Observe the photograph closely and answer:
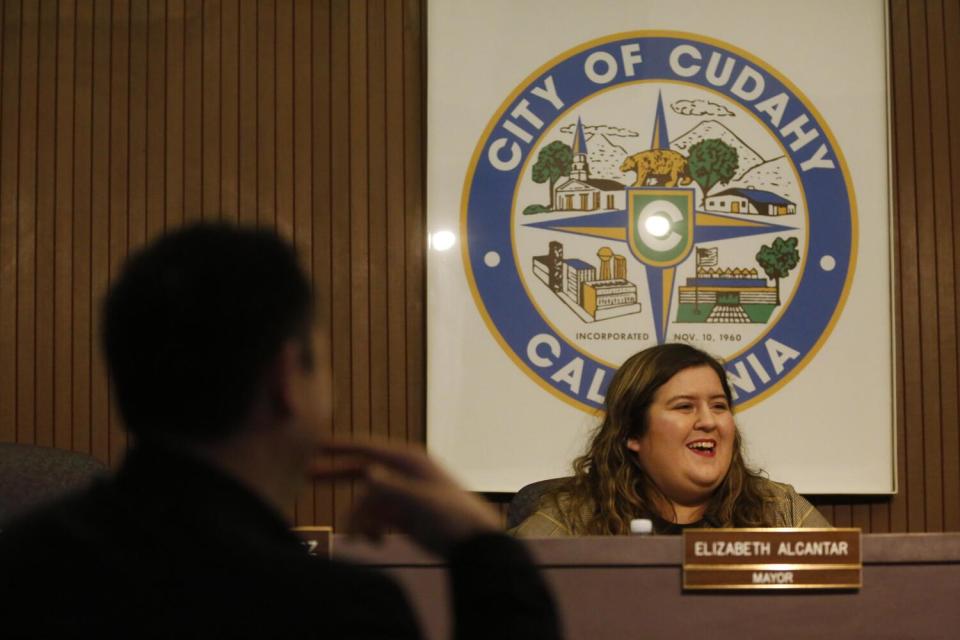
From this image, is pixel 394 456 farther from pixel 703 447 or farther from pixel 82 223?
pixel 82 223

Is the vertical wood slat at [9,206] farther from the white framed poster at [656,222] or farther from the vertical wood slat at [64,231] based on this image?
the white framed poster at [656,222]

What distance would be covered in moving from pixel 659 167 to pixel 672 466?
111 centimetres

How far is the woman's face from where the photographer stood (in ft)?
9.12

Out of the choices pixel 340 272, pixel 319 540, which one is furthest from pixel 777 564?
pixel 340 272

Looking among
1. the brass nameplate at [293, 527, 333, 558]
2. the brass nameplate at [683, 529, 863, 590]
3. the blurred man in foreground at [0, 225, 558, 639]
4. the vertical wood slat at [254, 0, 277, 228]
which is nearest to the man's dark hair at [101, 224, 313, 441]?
the blurred man in foreground at [0, 225, 558, 639]

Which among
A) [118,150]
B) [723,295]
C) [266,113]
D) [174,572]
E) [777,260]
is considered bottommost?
[174,572]

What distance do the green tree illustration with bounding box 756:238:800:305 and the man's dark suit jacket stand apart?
2846mm

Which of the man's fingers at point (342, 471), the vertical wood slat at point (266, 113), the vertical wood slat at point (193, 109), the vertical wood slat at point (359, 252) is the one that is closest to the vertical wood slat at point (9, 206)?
the vertical wood slat at point (193, 109)

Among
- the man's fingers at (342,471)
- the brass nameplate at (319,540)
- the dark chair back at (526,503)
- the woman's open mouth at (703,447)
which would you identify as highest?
the man's fingers at (342,471)

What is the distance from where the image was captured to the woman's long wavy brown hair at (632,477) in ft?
9.00

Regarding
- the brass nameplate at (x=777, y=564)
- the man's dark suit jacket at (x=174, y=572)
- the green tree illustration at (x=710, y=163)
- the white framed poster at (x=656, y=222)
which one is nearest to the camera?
the man's dark suit jacket at (x=174, y=572)

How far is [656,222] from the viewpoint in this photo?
3.53 m

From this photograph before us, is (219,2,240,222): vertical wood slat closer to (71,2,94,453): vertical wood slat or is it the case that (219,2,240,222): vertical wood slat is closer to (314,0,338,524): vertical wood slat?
(314,0,338,524): vertical wood slat

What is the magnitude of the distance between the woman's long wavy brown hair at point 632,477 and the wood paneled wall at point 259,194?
77 centimetres
